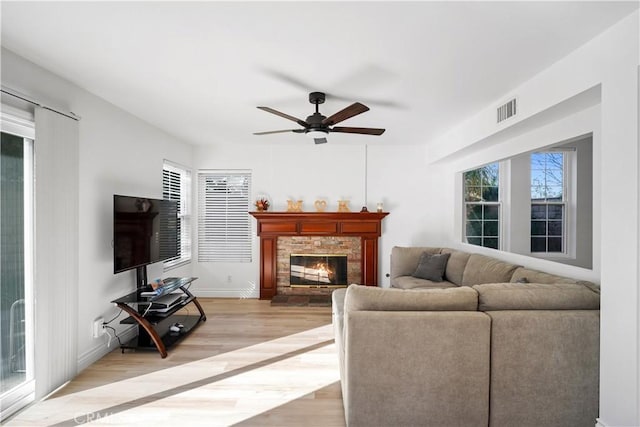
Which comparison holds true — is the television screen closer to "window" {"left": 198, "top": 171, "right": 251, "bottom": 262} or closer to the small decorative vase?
"window" {"left": 198, "top": 171, "right": 251, "bottom": 262}

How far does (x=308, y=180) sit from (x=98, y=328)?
11.8 feet

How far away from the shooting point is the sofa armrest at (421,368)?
6.44 feet

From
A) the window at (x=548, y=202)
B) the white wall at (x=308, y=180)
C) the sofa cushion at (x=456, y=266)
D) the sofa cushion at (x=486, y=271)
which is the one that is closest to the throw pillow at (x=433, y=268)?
the sofa cushion at (x=456, y=266)

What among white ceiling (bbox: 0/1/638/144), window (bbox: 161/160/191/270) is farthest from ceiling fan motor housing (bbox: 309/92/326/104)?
window (bbox: 161/160/191/270)

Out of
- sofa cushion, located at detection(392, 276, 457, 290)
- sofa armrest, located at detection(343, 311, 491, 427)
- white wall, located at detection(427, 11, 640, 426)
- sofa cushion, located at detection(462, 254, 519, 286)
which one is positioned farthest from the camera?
sofa cushion, located at detection(392, 276, 457, 290)

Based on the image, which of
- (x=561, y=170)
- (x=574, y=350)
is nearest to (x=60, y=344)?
(x=574, y=350)

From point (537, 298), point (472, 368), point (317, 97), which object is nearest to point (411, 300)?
point (472, 368)

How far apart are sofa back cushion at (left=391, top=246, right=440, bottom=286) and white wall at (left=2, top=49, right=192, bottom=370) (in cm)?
355

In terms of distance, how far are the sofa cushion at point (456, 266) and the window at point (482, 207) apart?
2.66ft

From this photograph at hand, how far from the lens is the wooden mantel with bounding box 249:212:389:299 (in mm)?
5367

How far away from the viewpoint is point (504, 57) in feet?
7.57

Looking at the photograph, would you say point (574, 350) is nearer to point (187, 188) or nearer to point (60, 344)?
point (60, 344)

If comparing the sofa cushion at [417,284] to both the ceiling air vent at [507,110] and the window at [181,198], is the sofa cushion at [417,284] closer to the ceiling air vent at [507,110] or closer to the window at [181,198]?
the ceiling air vent at [507,110]

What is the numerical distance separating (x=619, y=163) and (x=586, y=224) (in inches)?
109
